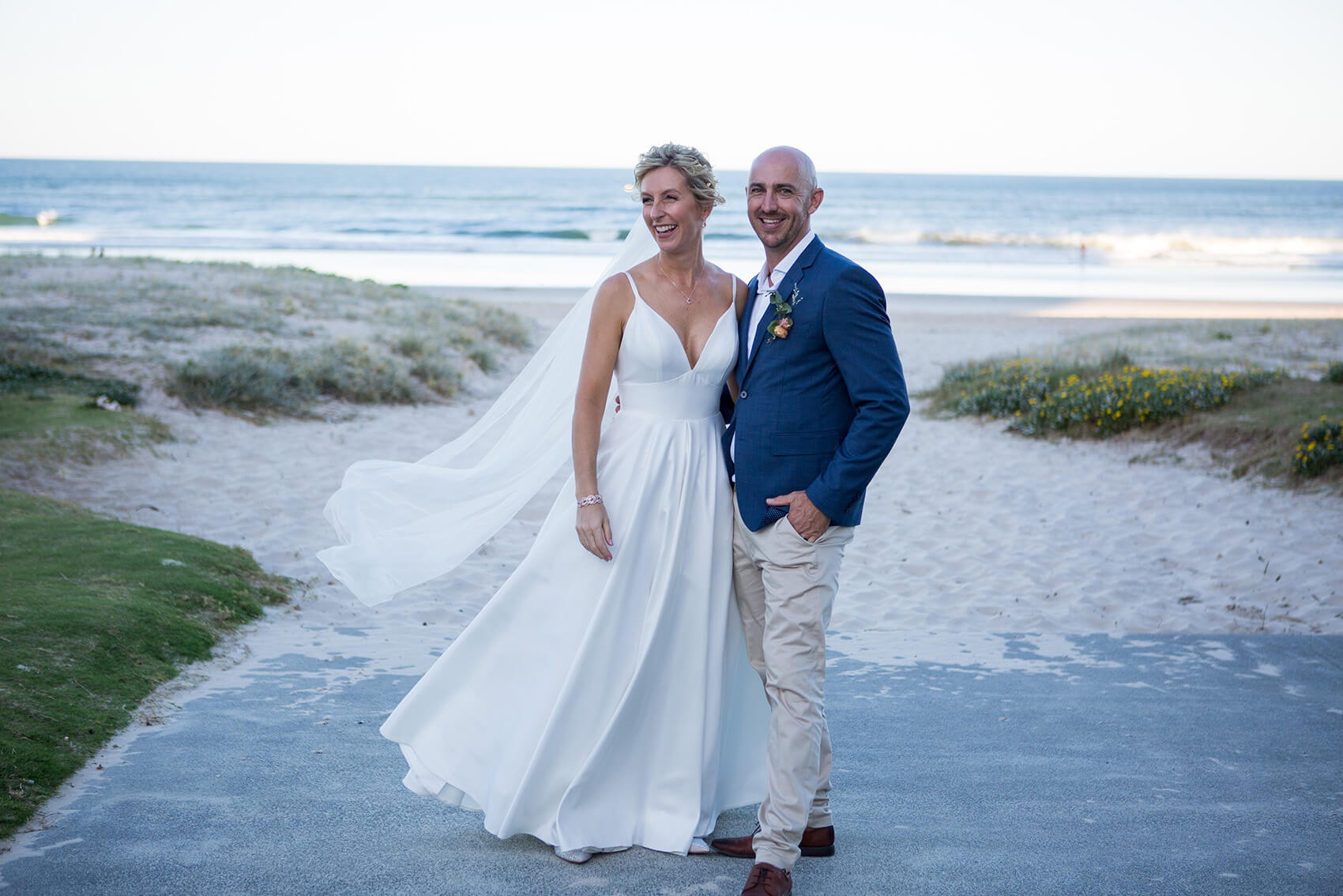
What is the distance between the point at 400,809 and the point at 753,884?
1307mm

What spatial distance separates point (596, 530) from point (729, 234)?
40867mm

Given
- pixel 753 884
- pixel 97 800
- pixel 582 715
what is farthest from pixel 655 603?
pixel 97 800

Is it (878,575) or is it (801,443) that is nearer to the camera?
(801,443)

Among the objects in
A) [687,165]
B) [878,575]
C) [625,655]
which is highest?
[687,165]

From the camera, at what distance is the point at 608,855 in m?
3.26

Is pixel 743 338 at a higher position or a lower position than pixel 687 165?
lower

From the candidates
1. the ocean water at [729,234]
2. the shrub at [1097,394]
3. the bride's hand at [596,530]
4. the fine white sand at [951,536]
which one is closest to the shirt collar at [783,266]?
the bride's hand at [596,530]

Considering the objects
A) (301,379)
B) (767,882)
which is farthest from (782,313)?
(301,379)

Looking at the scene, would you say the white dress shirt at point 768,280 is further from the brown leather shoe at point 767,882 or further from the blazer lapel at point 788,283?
the brown leather shoe at point 767,882

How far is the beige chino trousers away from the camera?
3.03m

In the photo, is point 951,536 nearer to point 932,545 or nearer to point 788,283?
point 932,545

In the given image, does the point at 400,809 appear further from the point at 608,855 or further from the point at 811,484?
the point at 811,484

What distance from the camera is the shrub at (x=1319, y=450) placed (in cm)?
865

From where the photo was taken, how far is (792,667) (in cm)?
309
